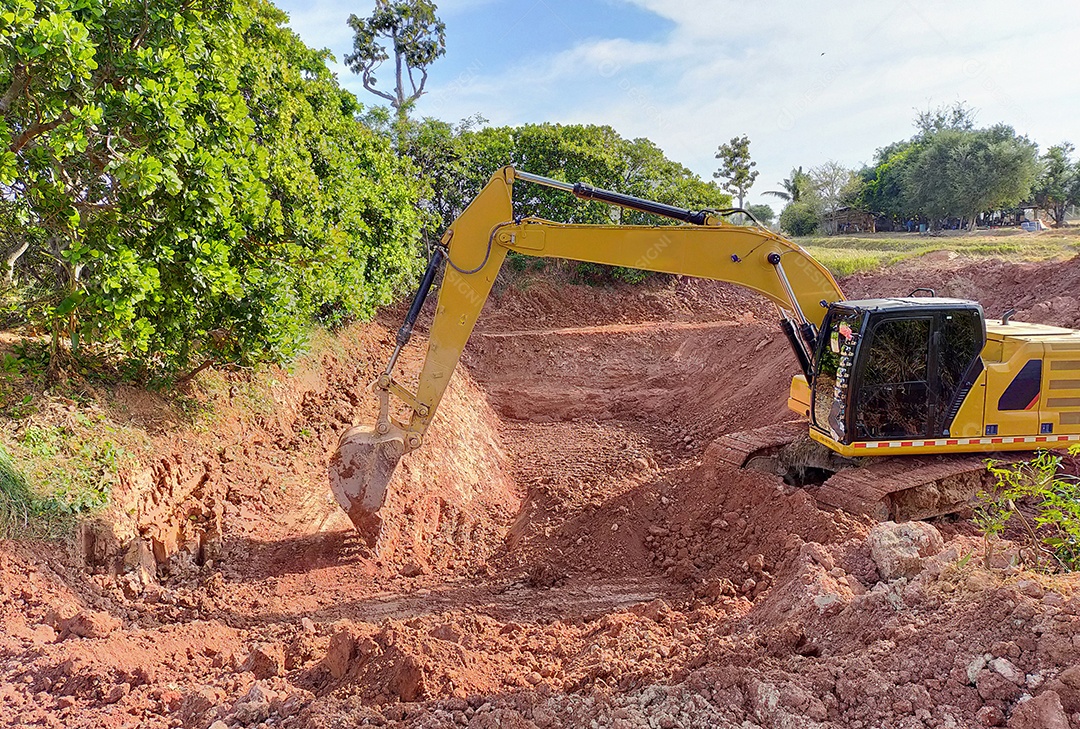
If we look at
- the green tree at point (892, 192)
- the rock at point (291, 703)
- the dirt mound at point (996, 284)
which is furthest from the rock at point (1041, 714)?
the green tree at point (892, 192)

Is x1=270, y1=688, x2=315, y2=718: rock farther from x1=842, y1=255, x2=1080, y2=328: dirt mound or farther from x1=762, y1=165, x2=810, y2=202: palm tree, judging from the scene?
x1=762, y1=165, x2=810, y2=202: palm tree

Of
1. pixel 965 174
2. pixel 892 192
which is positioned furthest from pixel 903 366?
pixel 892 192

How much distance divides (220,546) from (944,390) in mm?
7251

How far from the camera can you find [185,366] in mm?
6676

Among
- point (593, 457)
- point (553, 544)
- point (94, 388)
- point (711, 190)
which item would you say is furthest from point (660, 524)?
point (711, 190)

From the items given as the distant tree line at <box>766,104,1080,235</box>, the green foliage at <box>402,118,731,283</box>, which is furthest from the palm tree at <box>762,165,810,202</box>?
the green foliage at <box>402,118,731,283</box>

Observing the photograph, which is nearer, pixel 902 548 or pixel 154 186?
pixel 902 548

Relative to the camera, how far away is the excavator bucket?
6.04 metres

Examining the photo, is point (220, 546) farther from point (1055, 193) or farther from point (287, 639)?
point (1055, 193)

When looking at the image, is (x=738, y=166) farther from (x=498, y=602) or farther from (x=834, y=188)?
(x=498, y=602)

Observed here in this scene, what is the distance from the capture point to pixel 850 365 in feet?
20.0

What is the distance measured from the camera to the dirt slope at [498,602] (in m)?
3.22

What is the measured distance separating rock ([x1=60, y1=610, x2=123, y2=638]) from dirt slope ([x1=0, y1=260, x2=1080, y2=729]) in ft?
0.06

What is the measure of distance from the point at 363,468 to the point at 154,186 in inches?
116
